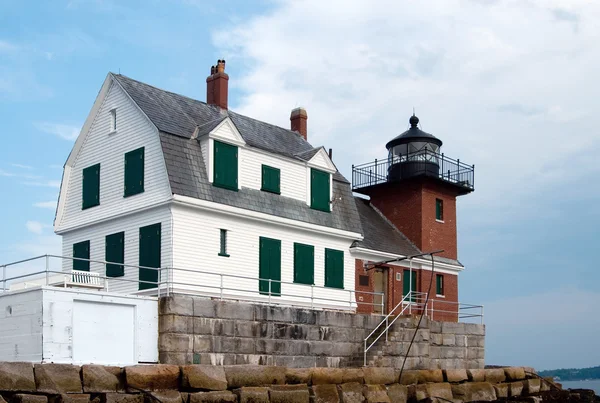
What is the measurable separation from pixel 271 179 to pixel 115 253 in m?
5.47

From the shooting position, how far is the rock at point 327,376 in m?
20.3

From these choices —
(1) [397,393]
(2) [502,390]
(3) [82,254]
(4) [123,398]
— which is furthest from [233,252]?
(2) [502,390]

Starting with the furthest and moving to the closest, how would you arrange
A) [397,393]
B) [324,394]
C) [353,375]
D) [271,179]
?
[271,179], [397,393], [353,375], [324,394]

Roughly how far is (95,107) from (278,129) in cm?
699

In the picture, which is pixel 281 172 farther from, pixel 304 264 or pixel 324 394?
pixel 324 394

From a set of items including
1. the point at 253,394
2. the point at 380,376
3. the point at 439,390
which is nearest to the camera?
the point at 253,394

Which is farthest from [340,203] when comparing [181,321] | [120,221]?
[181,321]

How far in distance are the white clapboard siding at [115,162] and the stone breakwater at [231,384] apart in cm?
Answer: 626

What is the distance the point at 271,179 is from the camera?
25.7 meters

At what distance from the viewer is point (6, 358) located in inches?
714

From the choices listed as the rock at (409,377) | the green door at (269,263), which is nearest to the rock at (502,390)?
the rock at (409,377)

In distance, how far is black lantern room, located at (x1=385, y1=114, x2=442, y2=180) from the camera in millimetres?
33062

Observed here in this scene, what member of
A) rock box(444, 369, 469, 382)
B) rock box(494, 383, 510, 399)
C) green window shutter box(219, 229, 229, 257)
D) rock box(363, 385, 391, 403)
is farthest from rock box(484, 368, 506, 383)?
green window shutter box(219, 229, 229, 257)

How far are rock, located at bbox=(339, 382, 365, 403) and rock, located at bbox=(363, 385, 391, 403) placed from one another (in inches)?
8.1
